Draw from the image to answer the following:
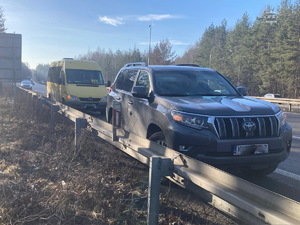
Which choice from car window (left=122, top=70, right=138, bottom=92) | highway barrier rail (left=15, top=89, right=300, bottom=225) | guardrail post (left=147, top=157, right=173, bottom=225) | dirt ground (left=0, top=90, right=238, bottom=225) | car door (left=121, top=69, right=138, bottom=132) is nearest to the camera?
highway barrier rail (left=15, top=89, right=300, bottom=225)

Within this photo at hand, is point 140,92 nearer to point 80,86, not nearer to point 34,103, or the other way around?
point 34,103

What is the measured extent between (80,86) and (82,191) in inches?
428

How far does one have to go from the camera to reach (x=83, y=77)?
15.1 metres

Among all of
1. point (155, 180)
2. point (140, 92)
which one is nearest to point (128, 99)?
point (140, 92)

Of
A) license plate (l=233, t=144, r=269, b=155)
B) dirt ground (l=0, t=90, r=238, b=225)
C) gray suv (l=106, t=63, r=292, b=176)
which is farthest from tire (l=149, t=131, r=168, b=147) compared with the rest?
license plate (l=233, t=144, r=269, b=155)

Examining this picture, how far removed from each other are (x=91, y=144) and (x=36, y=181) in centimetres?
173

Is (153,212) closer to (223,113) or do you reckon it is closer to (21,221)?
(21,221)

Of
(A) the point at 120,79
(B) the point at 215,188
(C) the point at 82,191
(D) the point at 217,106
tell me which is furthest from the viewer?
(A) the point at 120,79

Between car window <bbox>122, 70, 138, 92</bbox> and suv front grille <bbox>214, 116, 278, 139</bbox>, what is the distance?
2752 mm

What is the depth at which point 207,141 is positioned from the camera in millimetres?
4016

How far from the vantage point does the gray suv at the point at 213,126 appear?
4062 mm

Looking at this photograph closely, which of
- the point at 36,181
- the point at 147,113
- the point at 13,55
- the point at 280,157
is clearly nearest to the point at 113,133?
the point at 147,113

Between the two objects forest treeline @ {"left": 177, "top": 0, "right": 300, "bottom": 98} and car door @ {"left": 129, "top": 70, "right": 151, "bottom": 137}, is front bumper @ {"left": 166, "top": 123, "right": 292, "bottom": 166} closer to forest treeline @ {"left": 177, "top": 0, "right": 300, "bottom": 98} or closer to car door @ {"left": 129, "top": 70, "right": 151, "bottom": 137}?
car door @ {"left": 129, "top": 70, "right": 151, "bottom": 137}

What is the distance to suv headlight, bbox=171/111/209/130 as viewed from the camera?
162 inches
